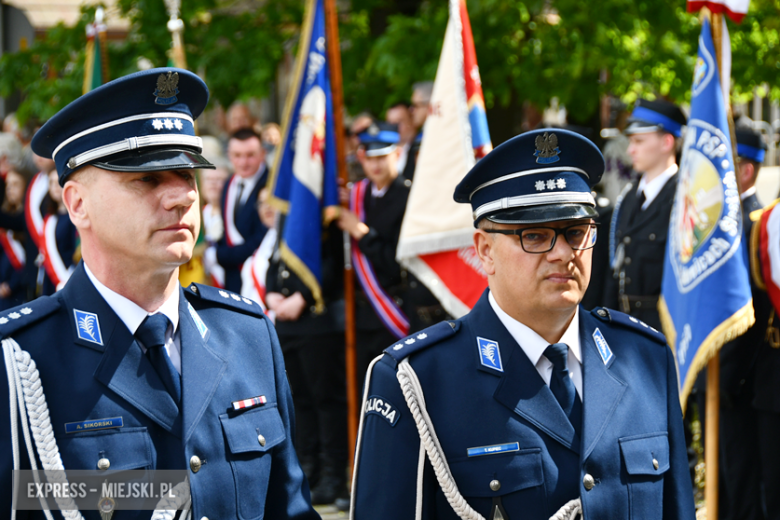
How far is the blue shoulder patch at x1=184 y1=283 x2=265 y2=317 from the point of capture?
251cm

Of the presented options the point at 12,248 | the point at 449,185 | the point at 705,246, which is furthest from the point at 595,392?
the point at 12,248

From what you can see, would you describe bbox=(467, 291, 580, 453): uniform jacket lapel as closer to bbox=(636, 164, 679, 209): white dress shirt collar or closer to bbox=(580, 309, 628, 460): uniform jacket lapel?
bbox=(580, 309, 628, 460): uniform jacket lapel

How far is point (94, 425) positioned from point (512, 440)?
1.00 m

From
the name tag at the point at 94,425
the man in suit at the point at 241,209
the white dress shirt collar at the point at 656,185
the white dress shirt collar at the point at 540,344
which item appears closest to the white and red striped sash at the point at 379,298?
the man in suit at the point at 241,209

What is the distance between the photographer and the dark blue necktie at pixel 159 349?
220cm

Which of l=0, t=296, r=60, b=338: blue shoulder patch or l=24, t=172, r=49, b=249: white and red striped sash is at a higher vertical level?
l=24, t=172, r=49, b=249: white and red striped sash

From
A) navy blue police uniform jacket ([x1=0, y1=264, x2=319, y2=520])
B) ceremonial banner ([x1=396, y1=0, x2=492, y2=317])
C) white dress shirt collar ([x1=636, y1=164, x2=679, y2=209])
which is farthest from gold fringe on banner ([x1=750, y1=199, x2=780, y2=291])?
navy blue police uniform jacket ([x1=0, y1=264, x2=319, y2=520])

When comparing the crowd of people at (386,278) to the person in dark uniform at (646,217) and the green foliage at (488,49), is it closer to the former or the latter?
the person in dark uniform at (646,217)

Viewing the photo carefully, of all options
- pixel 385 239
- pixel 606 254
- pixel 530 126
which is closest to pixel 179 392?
pixel 385 239

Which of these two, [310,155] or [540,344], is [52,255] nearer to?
[310,155]

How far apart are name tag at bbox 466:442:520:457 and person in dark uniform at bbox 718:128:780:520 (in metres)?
2.76

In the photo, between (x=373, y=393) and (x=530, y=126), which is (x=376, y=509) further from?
(x=530, y=126)

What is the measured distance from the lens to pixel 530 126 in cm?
1061

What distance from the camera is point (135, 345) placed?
2182mm
